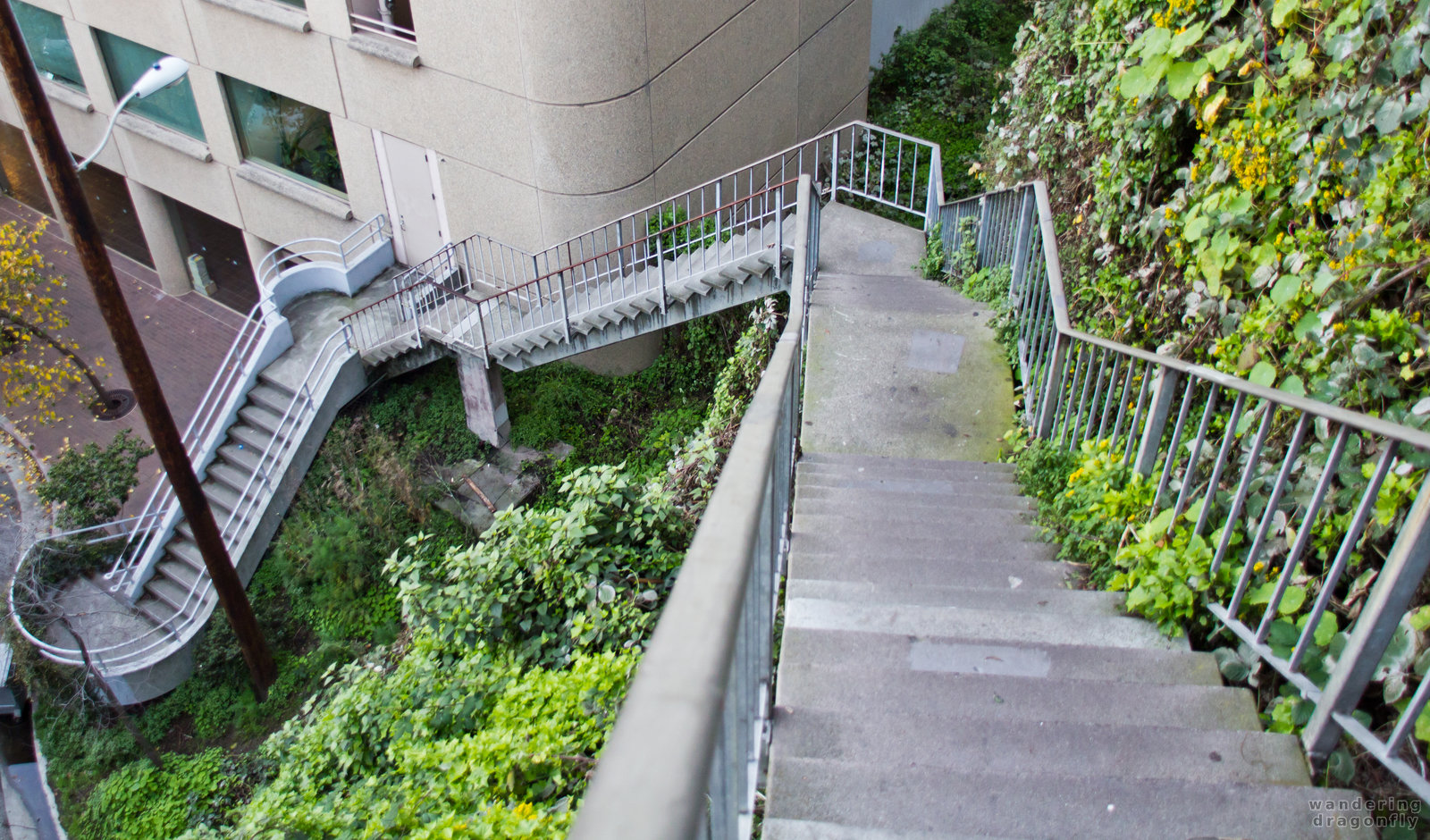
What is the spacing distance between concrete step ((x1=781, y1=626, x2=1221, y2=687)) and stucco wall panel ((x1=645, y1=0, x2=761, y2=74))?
854cm

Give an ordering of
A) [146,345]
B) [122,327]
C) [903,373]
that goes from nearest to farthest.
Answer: [903,373] → [122,327] → [146,345]

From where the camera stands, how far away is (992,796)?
2447 mm

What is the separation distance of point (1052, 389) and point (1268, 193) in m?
1.39

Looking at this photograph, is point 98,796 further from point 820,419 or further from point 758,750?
point 758,750

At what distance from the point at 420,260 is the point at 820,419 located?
837 centimetres

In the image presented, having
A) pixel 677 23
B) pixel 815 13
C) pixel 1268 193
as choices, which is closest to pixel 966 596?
pixel 1268 193

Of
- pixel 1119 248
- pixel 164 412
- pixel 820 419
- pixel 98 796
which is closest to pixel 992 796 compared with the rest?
pixel 820 419

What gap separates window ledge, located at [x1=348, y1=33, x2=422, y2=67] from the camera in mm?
10844

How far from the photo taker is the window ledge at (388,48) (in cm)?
1084

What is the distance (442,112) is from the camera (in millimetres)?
11117

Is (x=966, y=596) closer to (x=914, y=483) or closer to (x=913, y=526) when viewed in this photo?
(x=913, y=526)

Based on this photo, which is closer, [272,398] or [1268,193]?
[1268,193]

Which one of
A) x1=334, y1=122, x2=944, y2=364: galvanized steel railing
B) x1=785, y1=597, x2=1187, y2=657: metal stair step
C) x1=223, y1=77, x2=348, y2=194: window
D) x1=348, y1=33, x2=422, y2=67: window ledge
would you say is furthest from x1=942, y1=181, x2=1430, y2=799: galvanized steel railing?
x1=223, y1=77, x2=348, y2=194: window

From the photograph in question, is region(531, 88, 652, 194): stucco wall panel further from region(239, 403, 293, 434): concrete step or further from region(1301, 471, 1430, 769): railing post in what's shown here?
region(1301, 471, 1430, 769): railing post
